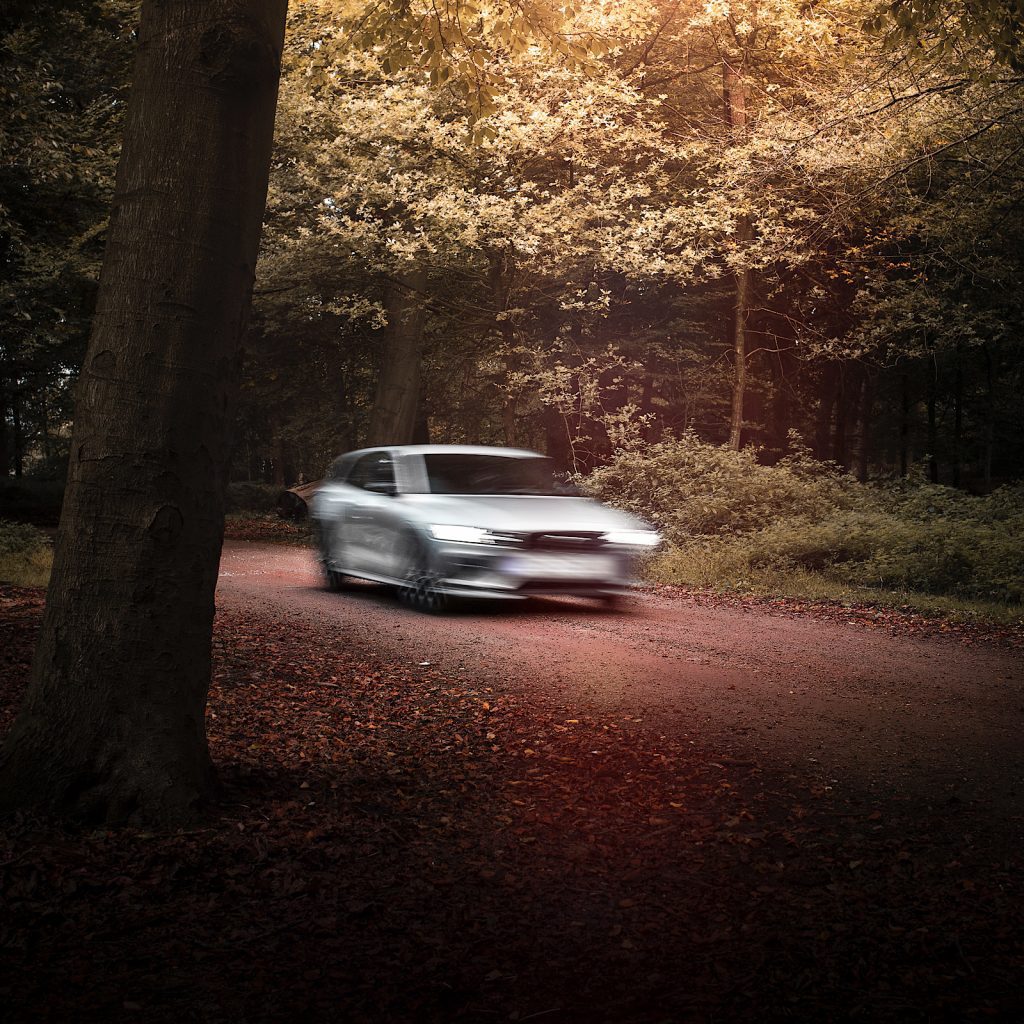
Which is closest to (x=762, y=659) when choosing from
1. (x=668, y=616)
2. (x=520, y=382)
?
(x=668, y=616)

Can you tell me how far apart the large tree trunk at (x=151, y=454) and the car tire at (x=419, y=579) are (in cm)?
695

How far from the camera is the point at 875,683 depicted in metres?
8.07

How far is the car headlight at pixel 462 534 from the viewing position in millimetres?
11039

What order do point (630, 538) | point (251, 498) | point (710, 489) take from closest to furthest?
point (630, 538)
point (710, 489)
point (251, 498)

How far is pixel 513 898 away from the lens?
3863mm

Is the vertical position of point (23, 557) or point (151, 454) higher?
point (151, 454)

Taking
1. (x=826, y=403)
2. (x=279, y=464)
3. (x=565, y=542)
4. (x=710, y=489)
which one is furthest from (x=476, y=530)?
(x=279, y=464)

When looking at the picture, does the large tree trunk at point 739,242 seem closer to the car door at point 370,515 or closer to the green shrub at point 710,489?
the green shrub at point 710,489

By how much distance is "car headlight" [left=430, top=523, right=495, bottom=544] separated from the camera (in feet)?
36.2

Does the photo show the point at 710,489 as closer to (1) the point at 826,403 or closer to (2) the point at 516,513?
(2) the point at 516,513

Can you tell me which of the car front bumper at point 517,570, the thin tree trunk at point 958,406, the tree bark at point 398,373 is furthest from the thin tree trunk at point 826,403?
the car front bumper at point 517,570

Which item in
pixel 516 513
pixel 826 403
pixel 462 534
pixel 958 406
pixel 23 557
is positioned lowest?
pixel 23 557

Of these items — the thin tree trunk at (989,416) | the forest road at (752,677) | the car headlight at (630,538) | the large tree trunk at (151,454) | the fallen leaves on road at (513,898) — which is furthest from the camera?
the thin tree trunk at (989,416)

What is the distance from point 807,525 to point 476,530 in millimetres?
7446
